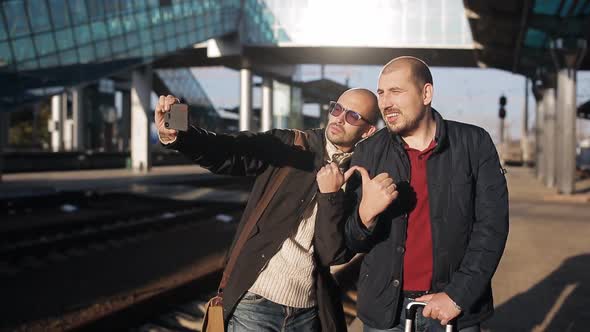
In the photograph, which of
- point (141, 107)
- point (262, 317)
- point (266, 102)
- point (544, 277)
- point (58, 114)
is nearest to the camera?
point (262, 317)

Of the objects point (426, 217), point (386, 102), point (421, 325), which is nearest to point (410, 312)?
point (421, 325)

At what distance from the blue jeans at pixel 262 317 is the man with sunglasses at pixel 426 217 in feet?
1.15

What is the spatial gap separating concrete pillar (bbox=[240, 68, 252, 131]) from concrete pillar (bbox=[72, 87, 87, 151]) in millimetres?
14745

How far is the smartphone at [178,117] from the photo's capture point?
2.67 metres

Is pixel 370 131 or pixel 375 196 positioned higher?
pixel 370 131

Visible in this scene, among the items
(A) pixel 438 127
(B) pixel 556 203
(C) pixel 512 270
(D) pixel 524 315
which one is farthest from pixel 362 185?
(B) pixel 556 203

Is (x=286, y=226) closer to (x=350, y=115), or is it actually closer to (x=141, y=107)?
(x=350, y=115)

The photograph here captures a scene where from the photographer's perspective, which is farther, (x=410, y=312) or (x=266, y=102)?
(x=266, y=102)

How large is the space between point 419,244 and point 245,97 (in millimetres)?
40798

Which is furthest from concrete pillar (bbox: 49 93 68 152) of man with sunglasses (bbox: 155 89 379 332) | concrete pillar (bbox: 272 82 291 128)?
man with sunglasses (bbox: 155 89 379 332)

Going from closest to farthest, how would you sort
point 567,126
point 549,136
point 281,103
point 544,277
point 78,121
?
point 544,277 → point 567,126 → point 549,136 → point 281,103 → point 78,121

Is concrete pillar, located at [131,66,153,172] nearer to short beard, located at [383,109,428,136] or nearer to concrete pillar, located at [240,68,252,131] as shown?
concrete pillar, located at [240,68,252,131]

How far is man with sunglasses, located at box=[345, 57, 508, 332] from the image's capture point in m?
2.61

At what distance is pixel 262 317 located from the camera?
2.94 meters
